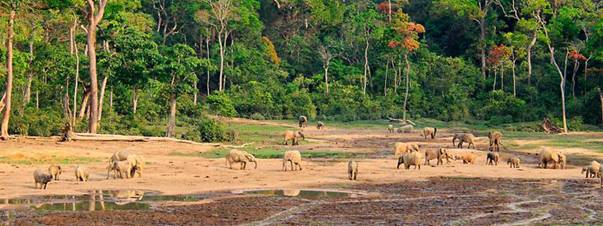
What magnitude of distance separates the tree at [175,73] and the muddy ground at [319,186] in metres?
4.72

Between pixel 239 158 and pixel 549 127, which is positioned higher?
pixel 549 127

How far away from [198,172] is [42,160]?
6.02 metres

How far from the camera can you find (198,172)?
31.5 m

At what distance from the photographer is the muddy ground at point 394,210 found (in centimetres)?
1991

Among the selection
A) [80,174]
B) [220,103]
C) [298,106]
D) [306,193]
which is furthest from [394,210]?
[298,106]

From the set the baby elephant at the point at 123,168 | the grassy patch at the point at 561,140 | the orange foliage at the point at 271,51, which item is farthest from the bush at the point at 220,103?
the orange foliage at the point at 271,51

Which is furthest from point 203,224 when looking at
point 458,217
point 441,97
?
point 441,97

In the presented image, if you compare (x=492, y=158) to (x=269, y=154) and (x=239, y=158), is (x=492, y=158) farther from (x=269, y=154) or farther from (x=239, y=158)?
(x=239, y=158)

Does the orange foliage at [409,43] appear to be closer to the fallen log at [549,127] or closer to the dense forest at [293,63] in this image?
the dense forest at [293,63]

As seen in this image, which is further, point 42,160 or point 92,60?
point 92,60

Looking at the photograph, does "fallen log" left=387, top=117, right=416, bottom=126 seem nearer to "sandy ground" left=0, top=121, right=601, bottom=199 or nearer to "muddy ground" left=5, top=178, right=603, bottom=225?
"sandy ground" left=0, top=121, right=601, bottom=199

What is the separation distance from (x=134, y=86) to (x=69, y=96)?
538cm

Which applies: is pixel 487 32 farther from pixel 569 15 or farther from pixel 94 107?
pixel 94 107

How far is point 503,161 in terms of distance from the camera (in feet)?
126
